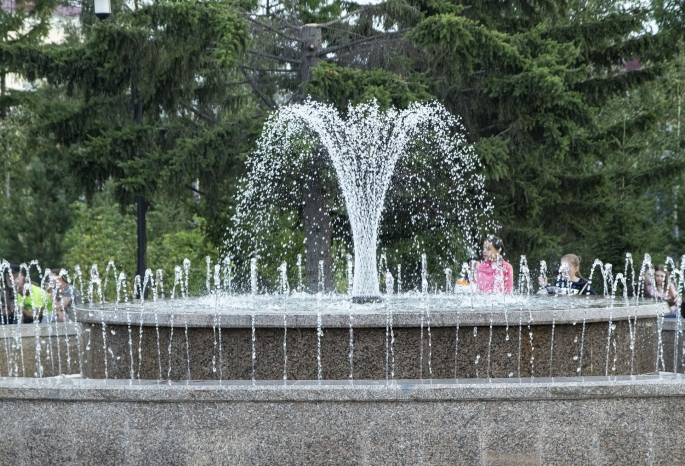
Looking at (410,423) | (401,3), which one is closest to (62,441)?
(410,423)

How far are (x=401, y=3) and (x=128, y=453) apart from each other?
1281 cm

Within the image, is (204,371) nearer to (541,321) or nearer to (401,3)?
(541,321)

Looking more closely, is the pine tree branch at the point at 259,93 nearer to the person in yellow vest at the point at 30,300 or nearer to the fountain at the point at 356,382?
the person in yellow vest at the point at 30,300

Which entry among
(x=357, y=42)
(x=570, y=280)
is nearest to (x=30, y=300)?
(x=570, y=280)

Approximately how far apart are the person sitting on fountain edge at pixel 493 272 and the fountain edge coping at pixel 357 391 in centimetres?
415

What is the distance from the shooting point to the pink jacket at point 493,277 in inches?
387

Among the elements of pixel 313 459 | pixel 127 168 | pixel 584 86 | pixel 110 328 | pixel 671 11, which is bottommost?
pixel 313 459

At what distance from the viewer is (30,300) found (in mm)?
12609

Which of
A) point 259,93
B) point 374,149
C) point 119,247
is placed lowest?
point 119,247

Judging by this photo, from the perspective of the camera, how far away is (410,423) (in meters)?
5.49

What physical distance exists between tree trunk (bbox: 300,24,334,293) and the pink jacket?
280 inches

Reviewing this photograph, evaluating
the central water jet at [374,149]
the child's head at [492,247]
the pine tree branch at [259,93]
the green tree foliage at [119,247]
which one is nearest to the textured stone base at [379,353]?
the child's head at [492,247]

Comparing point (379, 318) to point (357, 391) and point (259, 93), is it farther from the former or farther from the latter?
point (259, 93)

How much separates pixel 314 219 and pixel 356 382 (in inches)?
467
